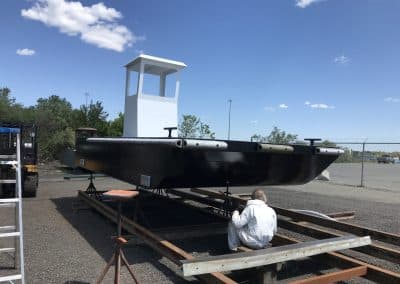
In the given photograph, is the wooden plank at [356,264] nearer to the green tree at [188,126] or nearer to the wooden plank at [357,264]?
the wooden plank at [357,264]

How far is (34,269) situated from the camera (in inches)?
203

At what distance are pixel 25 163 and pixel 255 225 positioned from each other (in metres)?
8.13

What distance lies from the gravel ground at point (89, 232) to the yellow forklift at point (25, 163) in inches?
17.4

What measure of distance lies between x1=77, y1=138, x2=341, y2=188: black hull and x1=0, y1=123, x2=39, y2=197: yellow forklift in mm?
3918

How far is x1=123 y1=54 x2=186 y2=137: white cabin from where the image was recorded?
27.0 feet

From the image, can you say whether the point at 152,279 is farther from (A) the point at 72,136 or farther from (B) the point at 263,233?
(A) the point at 72,136

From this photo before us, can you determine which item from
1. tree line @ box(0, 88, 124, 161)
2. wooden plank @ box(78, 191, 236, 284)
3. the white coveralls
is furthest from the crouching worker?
tree line @ box(0, 88, 124, 161)

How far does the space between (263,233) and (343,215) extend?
4658mm

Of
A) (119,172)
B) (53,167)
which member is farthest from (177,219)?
(53,167)

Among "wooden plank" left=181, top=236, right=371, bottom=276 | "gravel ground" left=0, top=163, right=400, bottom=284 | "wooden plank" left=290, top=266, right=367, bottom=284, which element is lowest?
"gravel ground" left=0, top=163, right=400, bottom=284

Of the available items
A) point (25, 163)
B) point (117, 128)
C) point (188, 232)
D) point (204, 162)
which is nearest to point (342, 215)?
point (188, 232)

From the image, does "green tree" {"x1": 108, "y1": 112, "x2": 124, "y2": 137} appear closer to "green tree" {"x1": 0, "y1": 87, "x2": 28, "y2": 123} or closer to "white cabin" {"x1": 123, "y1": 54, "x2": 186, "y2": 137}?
"green tree" {"x1": 0, "y1": 87, "x2": 28, "y2": 123}

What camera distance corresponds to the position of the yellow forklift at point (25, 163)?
10688 millimetres

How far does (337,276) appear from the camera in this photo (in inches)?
177
